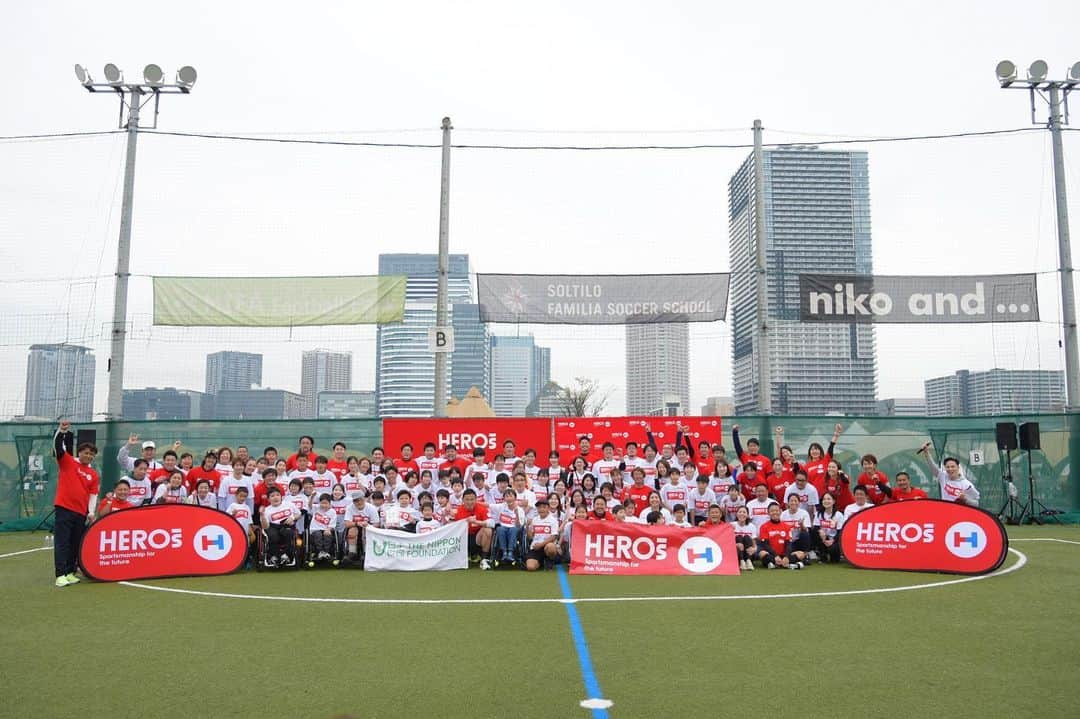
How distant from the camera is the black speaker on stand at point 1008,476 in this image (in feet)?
50.3

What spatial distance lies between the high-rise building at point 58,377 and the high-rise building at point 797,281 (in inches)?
494

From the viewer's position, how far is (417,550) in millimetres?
10609

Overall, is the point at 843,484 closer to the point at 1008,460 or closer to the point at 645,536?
the point at 645,536

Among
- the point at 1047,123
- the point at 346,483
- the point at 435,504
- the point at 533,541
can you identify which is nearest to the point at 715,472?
the point at 533,541

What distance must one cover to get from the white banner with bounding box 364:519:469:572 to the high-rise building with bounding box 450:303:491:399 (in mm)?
5099

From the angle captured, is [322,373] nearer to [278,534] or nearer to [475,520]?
[278,534]

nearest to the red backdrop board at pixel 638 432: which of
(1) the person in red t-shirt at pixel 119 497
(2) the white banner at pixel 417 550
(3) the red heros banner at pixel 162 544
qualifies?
(2) the white banner at pixel 417 550

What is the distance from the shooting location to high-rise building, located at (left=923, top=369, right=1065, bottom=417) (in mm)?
15867

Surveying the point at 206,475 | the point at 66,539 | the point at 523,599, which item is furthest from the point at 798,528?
the point at 66,539

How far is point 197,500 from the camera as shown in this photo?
460 inches

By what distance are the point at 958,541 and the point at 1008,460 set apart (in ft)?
23.7

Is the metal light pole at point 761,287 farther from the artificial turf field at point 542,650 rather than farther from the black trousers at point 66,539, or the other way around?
the black trousers at point 66,539

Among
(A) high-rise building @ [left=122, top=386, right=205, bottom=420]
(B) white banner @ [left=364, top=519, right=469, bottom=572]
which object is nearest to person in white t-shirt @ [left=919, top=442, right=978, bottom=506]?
(B) white banner @ [left=364, top=519, right=469, bottom=572]

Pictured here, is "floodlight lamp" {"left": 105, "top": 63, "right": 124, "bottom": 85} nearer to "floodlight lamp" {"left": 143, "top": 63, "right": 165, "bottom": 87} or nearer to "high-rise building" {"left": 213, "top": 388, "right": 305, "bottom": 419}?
"floodlight lamp" {"left": 143, "top": 63, "right": 165, "bottom": 87}
